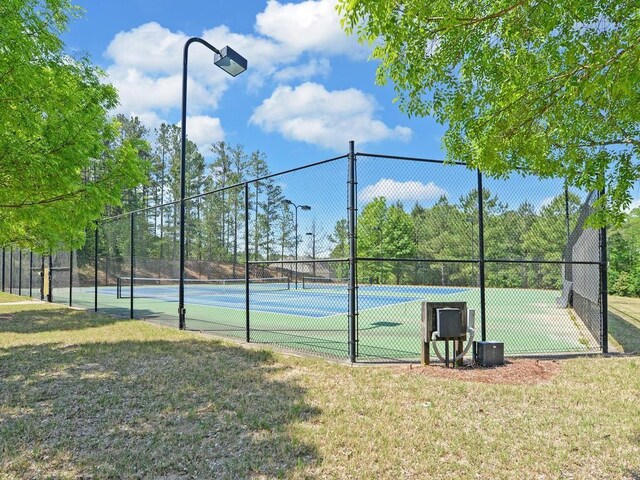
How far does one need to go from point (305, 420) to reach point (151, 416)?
4.78 ft

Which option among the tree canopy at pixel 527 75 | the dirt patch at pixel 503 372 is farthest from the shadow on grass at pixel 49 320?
the tree canopy at pixel 527 75

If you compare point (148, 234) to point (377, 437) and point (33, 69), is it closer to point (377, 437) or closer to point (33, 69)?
point (33, 69)

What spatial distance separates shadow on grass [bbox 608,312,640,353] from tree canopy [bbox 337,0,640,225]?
4270 millimetres

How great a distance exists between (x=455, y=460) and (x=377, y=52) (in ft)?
11.2

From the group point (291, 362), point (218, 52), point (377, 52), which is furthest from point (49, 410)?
point (218, 52)

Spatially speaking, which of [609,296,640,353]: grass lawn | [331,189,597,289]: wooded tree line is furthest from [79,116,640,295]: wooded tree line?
[609,296,640,353]: grass lawn

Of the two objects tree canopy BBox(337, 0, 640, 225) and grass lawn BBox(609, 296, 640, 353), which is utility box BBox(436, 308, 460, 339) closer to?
tree canopy BBox(337, 0, 640, 225)

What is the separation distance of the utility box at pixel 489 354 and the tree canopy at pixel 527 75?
2.56 m

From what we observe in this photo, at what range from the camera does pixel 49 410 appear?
4.25m

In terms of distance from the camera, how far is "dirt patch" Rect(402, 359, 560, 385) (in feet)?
16.9

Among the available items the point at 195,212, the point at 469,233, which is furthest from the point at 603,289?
the point at 195,212

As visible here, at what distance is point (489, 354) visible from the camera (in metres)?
5.84

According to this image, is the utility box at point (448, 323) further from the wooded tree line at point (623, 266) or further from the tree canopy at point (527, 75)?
the wooded tree line at point (623, 266)

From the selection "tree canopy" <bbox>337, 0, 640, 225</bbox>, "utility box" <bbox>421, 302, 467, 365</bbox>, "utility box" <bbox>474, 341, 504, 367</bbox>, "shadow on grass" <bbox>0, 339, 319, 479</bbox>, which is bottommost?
"shadow on grass" <bbox>0, 339, 319, 479</bbox>
